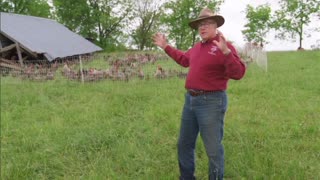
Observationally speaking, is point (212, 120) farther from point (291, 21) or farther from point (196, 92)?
point (291, 21)

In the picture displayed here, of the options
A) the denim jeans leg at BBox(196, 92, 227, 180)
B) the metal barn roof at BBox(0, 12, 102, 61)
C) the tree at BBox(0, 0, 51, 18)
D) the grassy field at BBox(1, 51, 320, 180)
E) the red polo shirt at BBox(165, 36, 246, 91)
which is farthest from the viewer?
the tree at BBox(0, 0, 51, 18)

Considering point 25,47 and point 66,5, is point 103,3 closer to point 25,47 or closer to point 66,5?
point 66,5

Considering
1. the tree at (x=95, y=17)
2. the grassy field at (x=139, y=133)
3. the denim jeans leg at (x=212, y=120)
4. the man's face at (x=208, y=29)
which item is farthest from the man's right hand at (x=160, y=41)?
the tree at (x=95, y=17)

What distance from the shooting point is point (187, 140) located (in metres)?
3.69

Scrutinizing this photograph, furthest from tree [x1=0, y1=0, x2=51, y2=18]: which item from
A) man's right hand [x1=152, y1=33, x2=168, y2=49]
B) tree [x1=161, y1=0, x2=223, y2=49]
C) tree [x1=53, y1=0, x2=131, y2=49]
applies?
man's right hand [x1=152, y1=33, x2=168, y2=49]

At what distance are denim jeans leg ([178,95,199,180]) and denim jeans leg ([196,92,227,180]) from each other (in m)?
0.13

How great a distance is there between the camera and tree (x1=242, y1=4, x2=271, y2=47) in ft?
158

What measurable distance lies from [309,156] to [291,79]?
6139 millimetres

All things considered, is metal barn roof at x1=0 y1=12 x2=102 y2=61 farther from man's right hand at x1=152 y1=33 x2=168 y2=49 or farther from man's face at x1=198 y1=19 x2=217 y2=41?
man's face at x1=198 y1=19 x2=217 y2=41

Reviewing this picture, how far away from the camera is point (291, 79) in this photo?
1029 centimetres

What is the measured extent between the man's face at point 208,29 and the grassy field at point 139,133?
1.64 meters

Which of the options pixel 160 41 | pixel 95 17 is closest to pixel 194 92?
pixel 160 41

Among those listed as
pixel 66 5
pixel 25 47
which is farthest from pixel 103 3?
pixel 25 47

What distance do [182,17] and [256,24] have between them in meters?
13.0
